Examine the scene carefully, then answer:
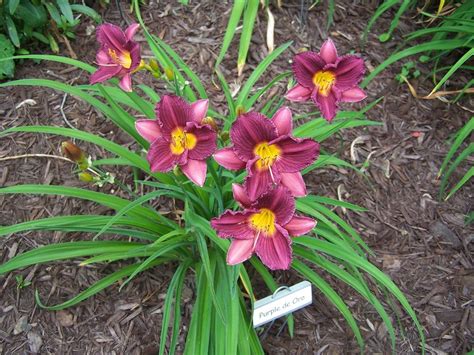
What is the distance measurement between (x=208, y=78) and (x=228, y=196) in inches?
33.1

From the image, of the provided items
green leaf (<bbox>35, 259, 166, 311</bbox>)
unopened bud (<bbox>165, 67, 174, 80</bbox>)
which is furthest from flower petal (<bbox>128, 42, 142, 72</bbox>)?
green leaf (<bbox>35, 259, 166, 311</bbox>)

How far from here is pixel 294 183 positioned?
46.7 inches

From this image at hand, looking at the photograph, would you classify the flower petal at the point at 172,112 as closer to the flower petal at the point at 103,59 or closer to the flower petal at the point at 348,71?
the flower petal at the point at 103,59

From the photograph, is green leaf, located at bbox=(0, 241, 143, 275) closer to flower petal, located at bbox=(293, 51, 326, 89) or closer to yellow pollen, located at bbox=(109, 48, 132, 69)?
yellow pollen, located at bbox=(109, 48, 132, 69)

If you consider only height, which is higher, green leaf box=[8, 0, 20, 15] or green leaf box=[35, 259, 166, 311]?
green leaf box=[8, 0, 20, 15]

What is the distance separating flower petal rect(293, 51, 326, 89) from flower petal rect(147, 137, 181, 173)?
1.35 feet

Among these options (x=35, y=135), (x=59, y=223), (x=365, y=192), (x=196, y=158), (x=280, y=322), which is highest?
(x=196, y=158)

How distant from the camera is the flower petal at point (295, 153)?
44.2 inches

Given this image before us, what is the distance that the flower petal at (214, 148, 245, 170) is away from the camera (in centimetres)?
113

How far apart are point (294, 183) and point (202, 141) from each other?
263mm

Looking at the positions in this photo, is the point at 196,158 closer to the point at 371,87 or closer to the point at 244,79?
the point at 244,79

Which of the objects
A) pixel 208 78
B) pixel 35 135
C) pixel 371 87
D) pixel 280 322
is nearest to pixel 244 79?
pixel 208 78

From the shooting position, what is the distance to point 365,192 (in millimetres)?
2043

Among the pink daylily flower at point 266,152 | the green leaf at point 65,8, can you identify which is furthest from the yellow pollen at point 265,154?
the green leaf at point 65,8
